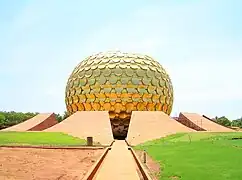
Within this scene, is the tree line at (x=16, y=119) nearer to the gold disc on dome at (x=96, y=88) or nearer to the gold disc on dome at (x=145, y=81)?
the gold disc on dome at (x=96, y=88)

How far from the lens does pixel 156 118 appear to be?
31.0m

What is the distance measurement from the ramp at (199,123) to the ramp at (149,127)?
4.33 meters

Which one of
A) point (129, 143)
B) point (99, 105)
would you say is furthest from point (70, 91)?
point (129, 143)

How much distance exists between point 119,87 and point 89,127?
7.39 meters

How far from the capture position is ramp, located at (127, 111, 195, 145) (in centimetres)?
2649

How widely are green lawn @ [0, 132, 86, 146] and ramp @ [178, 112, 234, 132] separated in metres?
12.9

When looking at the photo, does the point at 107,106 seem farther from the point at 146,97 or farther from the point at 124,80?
the point at 146,97

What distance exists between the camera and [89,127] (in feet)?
95.6

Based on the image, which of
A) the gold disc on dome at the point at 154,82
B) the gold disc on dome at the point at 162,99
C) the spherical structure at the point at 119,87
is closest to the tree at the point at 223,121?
the spherical structure at the point at 119,87

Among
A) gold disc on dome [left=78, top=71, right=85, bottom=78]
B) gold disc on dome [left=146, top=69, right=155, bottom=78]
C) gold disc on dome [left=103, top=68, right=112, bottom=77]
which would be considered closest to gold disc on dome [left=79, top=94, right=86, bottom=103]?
gold disc on dome [left=78, top=71, right=85, bottom=78]

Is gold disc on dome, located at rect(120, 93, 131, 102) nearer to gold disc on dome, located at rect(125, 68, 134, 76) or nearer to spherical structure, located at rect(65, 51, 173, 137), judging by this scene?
spherical structure, located at rect(65, 51, 173, 137)

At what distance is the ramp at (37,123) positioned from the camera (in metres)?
34.4

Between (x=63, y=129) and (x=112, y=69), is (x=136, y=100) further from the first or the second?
(x=63, y=129)

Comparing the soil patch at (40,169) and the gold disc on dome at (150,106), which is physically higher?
the gold disc on dome at (150,106)
